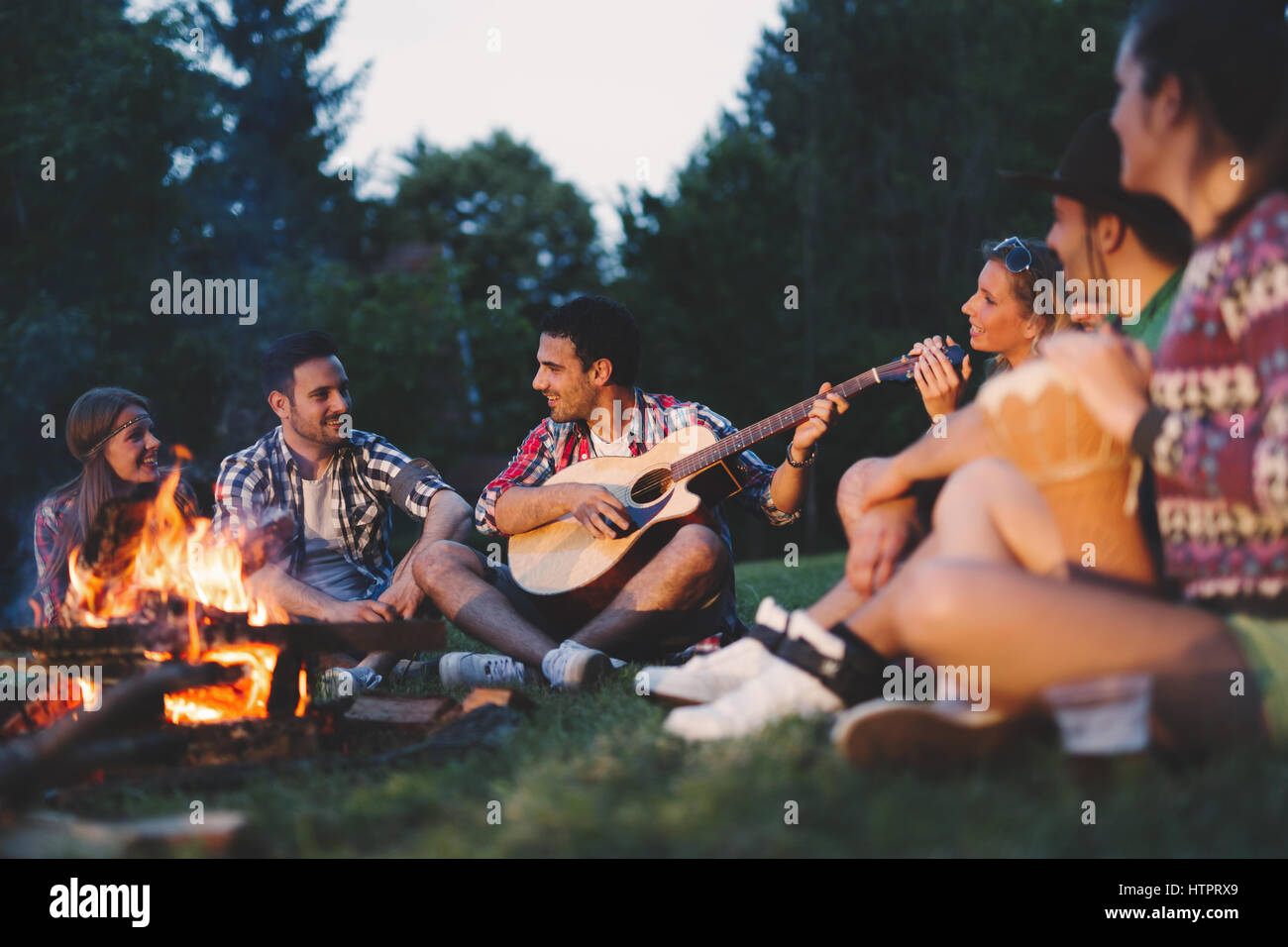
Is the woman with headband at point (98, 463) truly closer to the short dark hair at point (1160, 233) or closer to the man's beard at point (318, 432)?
the man's beard at point (318, 432)

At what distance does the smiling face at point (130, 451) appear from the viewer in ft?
15.1

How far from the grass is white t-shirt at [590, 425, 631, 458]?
2240mm

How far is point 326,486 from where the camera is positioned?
15.7 feet

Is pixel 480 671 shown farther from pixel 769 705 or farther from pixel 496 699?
pixel 769 705

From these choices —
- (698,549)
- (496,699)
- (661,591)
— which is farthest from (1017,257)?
(496,699)

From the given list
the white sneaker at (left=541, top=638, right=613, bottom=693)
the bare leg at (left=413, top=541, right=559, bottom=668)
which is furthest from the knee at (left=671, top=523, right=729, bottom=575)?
the bare leg at (left=413, top=541, right=559, bottom=668)

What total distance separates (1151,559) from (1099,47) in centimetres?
2181

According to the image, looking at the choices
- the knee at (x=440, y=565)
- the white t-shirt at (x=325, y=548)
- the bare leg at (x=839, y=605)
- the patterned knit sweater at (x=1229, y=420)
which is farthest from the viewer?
the white t-shirt at (x=325, y=548)

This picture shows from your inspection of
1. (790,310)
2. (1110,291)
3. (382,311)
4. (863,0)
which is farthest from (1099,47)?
(1110,291)

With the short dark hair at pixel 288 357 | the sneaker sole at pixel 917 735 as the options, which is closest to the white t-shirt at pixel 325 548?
the short dark hair at pixel 288 357

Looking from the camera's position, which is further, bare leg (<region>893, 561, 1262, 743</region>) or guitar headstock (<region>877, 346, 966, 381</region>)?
guitar headstock (<region>877, 346, 966, 381</region>)

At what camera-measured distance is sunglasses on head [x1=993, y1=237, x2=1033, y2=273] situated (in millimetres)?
3895

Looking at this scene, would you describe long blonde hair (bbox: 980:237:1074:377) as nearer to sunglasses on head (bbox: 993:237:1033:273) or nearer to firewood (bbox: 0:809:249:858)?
sunglasses on head (bbox: 993:237:1033:273)

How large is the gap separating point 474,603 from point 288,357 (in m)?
1.60
